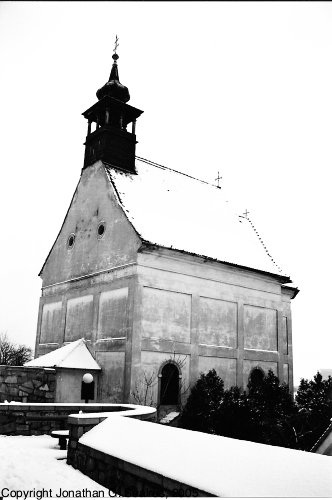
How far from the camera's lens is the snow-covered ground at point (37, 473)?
7.44 meters

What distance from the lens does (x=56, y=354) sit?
21.7 metres

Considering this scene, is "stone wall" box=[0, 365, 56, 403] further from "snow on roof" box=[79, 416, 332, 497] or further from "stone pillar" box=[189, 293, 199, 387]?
"snow on roof" box=[79, 416, 332, 497]

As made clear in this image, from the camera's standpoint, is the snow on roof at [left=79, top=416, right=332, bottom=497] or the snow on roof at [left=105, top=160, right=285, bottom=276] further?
the snow on roof at [left=105, top=160, right=285, bottom=276]

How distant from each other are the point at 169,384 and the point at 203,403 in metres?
2.07

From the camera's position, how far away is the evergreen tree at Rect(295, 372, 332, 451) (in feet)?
45.4

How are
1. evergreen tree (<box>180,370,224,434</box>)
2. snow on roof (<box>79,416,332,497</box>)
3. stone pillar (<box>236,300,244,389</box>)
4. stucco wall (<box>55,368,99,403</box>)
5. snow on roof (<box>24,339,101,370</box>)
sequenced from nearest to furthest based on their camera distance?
snow on roof (<box>79,416,332,497</box>) < evergreen tree (<box>180,370,224,434</box>) < stucco wall (<box>55,368,99,403</box>) < snow on roof (<box>24,339,101,370</box>) < stone pillar (<box>236,300,244,389</box>)

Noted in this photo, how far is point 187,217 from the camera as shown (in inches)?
1025

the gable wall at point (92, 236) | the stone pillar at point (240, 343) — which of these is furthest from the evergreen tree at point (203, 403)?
the gable wall at point (92, 236)

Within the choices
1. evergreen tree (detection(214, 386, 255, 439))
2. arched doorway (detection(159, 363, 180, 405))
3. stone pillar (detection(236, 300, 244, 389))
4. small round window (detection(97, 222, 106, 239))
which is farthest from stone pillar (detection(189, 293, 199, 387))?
small round window (detection(97, 222, 106, 239))

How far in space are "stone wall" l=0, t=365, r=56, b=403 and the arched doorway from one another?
5.16m

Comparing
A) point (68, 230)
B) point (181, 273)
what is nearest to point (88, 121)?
point (68, 230)

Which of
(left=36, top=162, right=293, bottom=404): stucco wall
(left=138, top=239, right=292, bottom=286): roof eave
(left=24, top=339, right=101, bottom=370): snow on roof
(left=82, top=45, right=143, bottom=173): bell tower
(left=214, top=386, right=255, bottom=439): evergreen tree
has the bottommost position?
(left=214, top=386, right=255, bottom=439): evergreen tree

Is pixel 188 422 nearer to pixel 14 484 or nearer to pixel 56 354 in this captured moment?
pixel 56 354

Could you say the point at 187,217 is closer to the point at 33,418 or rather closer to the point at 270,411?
the point at 270,411
